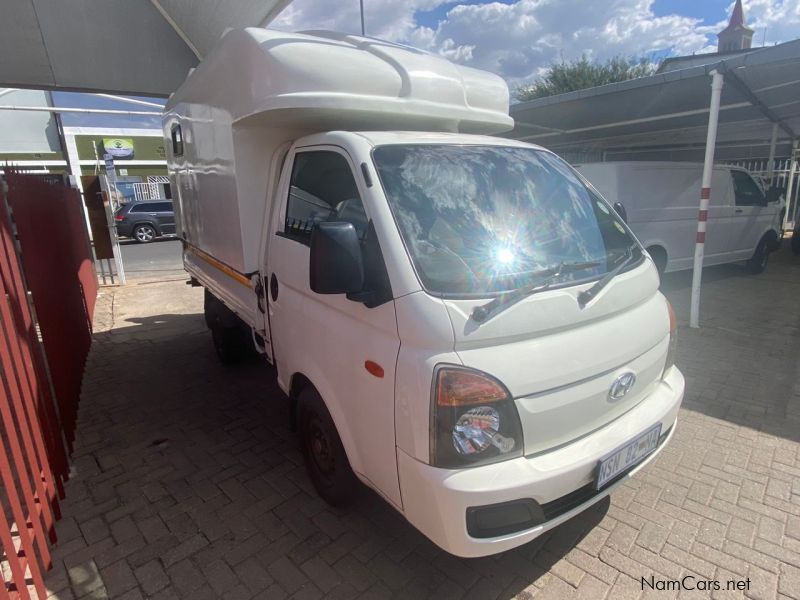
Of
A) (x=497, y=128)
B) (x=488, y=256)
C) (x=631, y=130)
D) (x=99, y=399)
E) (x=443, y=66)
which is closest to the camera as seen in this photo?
(x=488, y=256)

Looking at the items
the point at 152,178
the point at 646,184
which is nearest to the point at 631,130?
the point at 646,184

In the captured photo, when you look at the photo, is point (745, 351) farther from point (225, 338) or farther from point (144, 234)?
point (144, 234)

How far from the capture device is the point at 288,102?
8.22 ft

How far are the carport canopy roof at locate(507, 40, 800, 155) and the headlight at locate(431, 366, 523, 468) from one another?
5.58m

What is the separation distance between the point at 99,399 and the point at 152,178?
27.8 metres

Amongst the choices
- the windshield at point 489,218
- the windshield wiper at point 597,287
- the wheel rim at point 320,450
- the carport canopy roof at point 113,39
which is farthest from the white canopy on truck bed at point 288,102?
the carport canopy roof at point 113,39

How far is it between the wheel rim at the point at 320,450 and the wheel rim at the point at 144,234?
19836 millimetres

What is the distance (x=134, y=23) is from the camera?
752cm

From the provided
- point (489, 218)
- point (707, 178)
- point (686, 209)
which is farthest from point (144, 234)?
point (489, 218)

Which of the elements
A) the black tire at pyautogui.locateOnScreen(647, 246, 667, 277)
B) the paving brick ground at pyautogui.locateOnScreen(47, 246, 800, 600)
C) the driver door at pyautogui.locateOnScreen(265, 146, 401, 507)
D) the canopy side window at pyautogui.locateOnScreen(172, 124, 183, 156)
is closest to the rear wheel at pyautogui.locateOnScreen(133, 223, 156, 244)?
the canopy side window at pyautogui.locateOnScreen(172, 124, 183, 156)

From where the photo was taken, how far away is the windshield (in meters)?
2.11

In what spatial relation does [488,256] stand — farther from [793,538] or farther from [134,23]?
[134,23]

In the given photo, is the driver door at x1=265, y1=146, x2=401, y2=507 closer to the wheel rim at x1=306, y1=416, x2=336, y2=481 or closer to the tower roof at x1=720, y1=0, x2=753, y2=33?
the wheel rim at x1=306, y1=416, x2=336, y2=481

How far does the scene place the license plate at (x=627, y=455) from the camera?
2062 mm
